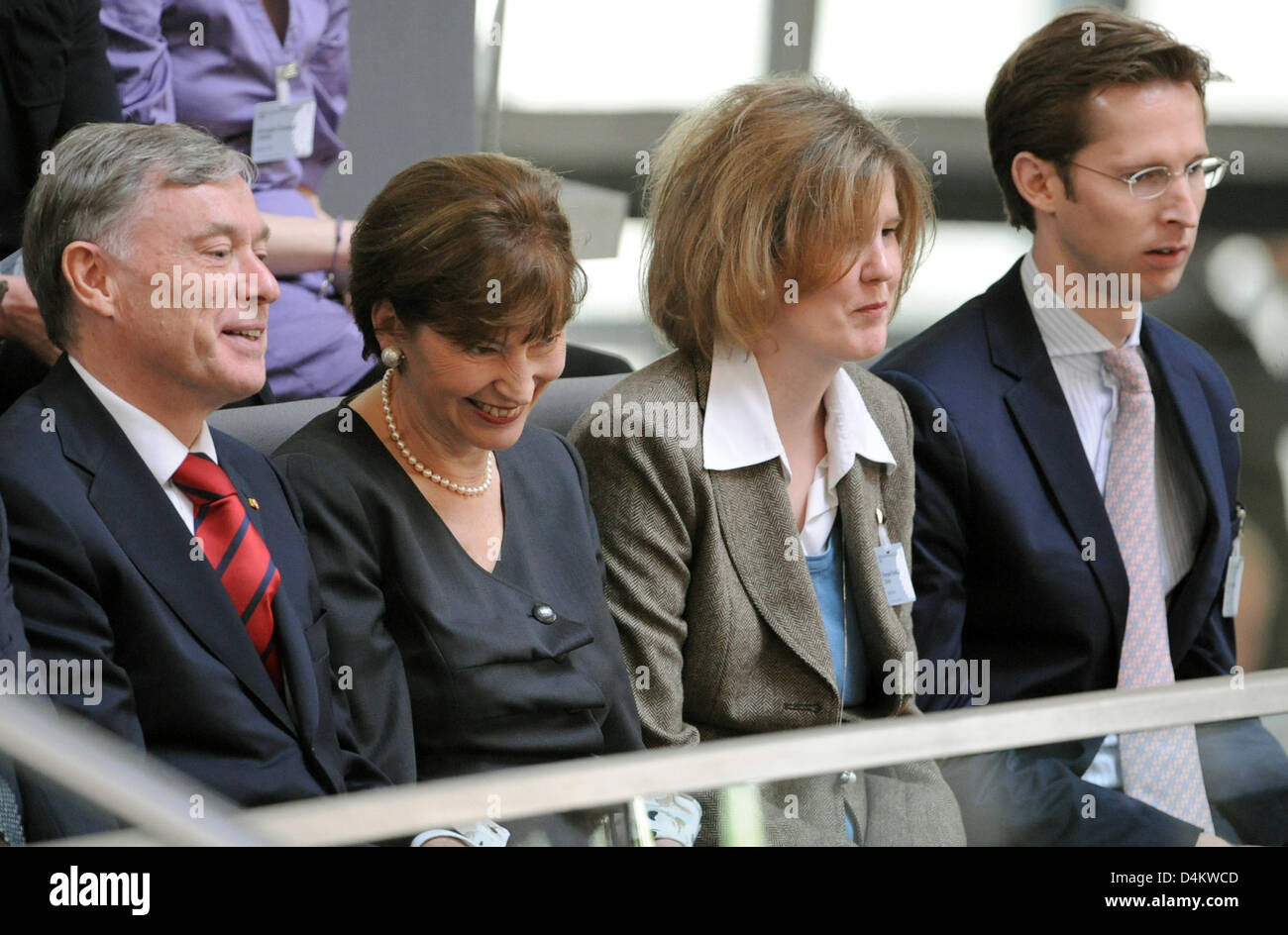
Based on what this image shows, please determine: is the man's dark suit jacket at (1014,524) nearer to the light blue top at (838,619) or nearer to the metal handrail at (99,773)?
the light blue top at (838,619)

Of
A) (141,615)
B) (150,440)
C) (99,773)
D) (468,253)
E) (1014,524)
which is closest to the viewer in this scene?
(99,773)

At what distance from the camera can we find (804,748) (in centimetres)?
123

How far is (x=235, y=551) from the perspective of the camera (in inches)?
65.5

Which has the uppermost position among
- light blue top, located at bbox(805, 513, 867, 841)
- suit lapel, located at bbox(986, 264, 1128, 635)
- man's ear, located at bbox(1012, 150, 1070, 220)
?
man's ear, located at bbox(1012, 150, 1070, 220)

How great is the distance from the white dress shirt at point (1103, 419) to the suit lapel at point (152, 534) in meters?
1.36

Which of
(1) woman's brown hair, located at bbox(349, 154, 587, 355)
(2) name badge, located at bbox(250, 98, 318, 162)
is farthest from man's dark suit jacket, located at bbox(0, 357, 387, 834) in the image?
(2) name badge, located at bbox(250, 98, 318, 162)

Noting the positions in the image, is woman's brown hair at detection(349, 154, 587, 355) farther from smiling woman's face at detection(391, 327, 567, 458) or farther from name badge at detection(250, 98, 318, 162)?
name badge at detection(250, 98, 318, 162)

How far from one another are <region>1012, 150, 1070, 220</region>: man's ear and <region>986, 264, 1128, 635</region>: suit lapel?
7.5 inches

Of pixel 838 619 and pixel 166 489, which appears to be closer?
pixel 166 489

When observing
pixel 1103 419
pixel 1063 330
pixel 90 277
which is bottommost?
pixel 1103 419

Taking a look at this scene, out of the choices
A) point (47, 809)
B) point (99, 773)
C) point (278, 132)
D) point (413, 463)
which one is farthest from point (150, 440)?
point (278, 132)

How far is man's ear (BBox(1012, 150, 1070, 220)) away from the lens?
2537 mm

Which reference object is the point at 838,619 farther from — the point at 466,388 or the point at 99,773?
the point at 99,773

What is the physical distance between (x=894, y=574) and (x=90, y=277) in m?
1.12
